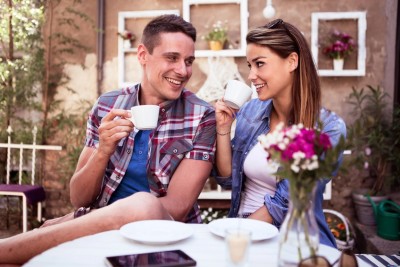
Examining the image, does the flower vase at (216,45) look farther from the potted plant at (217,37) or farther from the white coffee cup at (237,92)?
the white coffee cup at (237,92)

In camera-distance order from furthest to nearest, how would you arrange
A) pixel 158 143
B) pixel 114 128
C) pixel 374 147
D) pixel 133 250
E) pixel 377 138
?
pixel 374 147, pixel 377 138, pixel 158 143, pixel 114 128, pixel 133 250

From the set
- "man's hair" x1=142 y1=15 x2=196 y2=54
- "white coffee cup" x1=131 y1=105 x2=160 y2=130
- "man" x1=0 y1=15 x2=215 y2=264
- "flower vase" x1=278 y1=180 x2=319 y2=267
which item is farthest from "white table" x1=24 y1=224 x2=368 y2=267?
"man's hair" x1=142 y1=15 x2=196 y2=54

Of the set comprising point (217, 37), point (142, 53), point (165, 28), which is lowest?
point (142, 53)

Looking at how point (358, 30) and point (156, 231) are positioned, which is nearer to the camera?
point (156, 231)

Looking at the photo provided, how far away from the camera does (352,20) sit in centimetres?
429

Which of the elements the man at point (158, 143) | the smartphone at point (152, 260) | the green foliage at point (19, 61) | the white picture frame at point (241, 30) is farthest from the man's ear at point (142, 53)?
the green foliage at point (19, 61)

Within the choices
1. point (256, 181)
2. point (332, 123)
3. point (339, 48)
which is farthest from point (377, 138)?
point (256, 181)

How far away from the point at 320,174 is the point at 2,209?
424cm

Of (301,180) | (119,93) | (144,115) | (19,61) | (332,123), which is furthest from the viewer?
(19,61)

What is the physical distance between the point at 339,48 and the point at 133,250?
345cm

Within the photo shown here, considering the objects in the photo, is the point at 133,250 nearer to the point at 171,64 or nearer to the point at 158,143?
the point at 158,143

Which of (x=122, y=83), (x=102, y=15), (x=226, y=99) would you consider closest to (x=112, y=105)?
(x=226, y=99)

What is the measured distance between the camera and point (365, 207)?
4.06 metres

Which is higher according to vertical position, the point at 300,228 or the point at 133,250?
the point at 300,228
